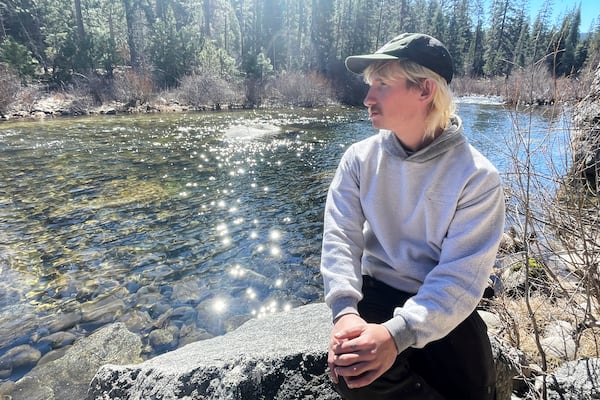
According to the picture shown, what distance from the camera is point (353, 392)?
4.81ft

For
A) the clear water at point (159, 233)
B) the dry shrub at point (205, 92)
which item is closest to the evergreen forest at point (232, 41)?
the dry shrub at point (205, 92)

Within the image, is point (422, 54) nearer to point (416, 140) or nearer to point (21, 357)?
point (416, 140)

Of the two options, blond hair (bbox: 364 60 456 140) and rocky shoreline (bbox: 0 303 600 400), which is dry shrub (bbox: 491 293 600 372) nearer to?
rocky shoreline (bbox: 0 303 600 400)

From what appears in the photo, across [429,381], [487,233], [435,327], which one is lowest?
[429,381]

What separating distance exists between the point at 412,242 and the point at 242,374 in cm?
104

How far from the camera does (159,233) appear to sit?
18.4ft

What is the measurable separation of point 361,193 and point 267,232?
4.09 m

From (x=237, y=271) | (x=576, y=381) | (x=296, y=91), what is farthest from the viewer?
(x=296, y=91)

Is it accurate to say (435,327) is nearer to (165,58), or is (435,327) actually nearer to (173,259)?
(173,259)

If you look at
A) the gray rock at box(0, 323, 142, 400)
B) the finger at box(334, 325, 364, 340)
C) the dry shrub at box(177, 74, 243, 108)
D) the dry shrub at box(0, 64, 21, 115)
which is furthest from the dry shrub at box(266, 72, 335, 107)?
the finger at box(334, 325, 364, 340)

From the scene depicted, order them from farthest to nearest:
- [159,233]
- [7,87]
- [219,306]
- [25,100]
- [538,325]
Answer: [25,100] → [7,87] → [159,233] → [219,306] → [538,325]

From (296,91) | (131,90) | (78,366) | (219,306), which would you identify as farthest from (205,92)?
(78,366)

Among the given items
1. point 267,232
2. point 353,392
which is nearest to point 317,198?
point 267,232

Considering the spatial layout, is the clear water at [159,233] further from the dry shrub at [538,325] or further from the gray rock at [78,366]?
the dry shrub at [538,325]
